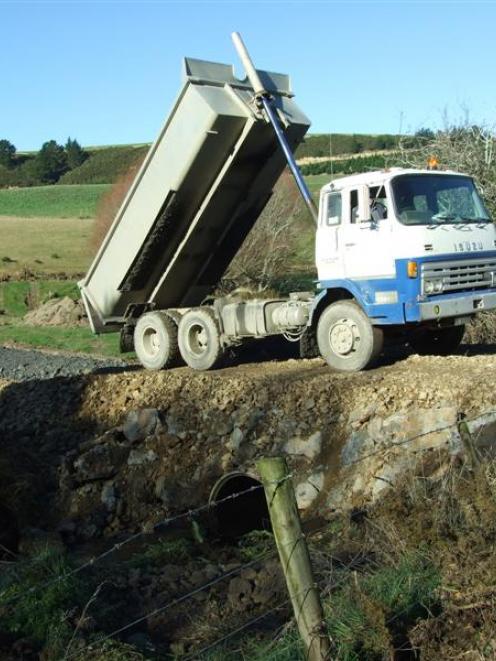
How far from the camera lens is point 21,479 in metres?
11.1

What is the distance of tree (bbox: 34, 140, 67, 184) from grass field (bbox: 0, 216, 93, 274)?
30707mm

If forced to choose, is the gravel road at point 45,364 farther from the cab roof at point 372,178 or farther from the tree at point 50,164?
the tree at point 50,164

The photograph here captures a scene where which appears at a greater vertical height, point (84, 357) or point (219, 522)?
point (84, 357)

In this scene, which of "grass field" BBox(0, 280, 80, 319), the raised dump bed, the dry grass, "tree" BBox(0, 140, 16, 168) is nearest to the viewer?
the raised dump bed

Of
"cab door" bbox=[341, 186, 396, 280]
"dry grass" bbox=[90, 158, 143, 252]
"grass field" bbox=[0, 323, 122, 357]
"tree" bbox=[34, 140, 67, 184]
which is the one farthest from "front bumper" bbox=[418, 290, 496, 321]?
"tree" bbox=[34, 140, 67, 184]

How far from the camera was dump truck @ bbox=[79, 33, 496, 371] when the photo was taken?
10484 mm

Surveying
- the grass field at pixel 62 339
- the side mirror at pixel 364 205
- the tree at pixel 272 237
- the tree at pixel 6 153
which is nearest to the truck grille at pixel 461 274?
the side mirror at pixel 364 205

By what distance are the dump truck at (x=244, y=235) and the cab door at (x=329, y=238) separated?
0.02 m

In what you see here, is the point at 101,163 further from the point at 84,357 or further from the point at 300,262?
the point at 84,357

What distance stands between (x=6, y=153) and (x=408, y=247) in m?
93.4

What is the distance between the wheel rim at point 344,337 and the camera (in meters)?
11.0

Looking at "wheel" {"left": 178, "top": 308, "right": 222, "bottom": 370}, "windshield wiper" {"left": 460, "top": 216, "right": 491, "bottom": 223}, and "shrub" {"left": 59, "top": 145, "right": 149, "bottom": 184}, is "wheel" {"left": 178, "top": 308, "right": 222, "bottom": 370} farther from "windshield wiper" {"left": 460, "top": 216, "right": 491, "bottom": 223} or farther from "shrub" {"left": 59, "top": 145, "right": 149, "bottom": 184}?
"shrub" {"left": 59, "top": 145, "right": 149, "bottom": 184}

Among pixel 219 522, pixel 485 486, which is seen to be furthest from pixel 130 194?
pixel 485 486

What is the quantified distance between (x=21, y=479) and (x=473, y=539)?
24.0ft
